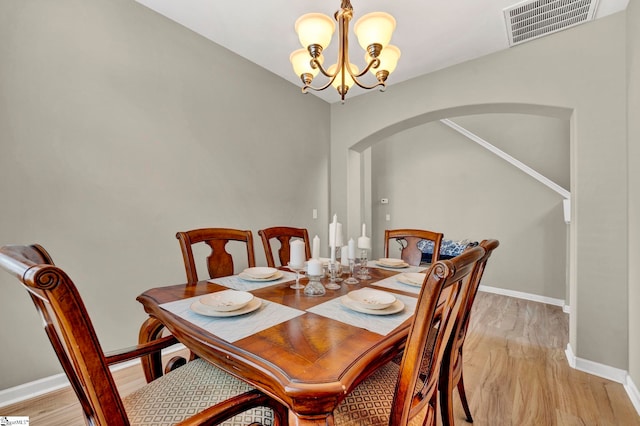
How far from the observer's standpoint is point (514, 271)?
397cm

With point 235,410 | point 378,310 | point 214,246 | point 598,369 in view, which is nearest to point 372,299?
point 378,310

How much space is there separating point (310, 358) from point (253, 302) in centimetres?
44

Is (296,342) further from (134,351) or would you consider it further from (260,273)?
(260,273)

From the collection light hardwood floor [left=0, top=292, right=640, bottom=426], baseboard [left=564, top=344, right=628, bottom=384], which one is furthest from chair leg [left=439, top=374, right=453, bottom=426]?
baseboard [left=564, top=344, right=628, bottom=384]

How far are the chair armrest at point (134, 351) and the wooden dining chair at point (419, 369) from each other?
0.70 m

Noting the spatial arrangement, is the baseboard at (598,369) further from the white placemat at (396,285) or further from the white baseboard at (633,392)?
the white placemat at (396,285)

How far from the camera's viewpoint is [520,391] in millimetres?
1809

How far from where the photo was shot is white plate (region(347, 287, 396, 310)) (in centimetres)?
108

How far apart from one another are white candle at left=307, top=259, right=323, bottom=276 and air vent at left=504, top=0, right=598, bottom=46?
225 cm

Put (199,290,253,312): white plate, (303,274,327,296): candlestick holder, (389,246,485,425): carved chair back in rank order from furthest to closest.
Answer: (303,274,327,296): candlestick holder < (199,290,253,312): white plate < (389,246,485,425): carved chair back

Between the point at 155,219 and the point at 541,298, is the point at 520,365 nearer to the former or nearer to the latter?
the point at 541,298

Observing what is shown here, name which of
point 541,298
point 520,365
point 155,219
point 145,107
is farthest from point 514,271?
point 145,107

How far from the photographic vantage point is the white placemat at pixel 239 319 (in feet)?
3.06

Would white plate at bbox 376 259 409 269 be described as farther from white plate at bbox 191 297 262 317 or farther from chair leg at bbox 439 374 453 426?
white plate at bbox 191 297 262 317
